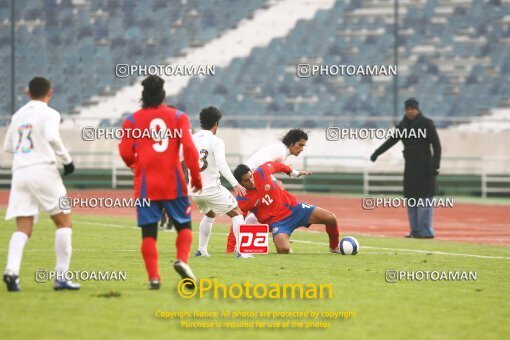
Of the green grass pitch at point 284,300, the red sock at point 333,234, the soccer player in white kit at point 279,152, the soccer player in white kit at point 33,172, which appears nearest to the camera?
the green grass pitch at point 284,300

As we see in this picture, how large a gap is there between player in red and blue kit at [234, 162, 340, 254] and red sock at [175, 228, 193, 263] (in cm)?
429

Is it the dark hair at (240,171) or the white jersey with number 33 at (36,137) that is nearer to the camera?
the white jersey with number 33 at (36,137)

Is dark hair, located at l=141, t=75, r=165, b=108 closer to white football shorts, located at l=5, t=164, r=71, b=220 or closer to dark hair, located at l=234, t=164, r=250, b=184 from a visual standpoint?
white football shorts, located at l=5, t=164, r=71, b=220

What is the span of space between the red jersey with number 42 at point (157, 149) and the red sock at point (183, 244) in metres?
0.36

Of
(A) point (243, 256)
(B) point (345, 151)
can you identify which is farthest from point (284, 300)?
(B) point (345, 151)

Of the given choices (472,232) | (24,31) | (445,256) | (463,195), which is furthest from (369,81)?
(445,256)

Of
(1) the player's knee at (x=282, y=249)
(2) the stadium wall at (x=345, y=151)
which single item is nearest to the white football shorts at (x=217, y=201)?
(1) the player's knee at (x=282, y=249)

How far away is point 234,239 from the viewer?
14.9 meters

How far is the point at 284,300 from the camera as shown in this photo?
9781mm

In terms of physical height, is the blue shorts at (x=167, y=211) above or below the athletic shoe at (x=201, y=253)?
above

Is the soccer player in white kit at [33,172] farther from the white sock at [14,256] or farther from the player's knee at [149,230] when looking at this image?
the player's knee at [149,230]

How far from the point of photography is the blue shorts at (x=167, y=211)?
33.4 ft

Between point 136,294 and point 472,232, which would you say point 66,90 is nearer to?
point 472,232

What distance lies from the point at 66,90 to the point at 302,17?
369 inches
